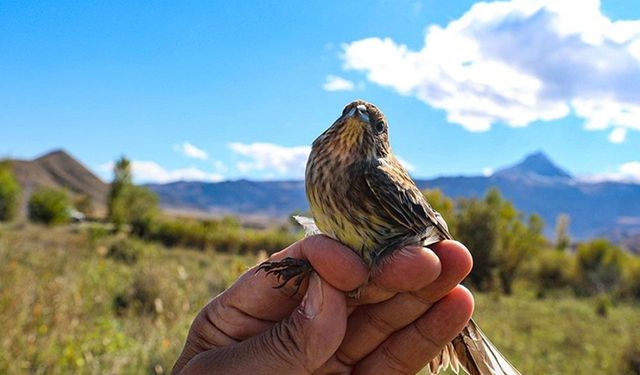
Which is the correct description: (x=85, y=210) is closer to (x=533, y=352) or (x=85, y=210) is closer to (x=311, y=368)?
(x=533, y=352)

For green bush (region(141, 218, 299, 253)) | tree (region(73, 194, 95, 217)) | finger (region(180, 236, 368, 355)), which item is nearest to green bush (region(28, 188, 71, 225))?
green bush (region(141, 218, 299, 253))

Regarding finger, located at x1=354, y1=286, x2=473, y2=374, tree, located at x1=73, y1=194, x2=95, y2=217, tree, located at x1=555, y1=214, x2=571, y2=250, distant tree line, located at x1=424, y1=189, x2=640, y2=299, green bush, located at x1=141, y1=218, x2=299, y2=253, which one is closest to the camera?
finger, located at x1=354, y1=286, x2=473, y2=374

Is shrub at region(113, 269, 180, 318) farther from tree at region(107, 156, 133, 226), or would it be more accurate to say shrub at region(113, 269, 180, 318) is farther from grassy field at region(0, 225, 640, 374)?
tree at region(107, 156, 133, 226)

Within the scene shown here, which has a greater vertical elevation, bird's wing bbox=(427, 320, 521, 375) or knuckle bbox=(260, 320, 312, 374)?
knuckle bbox=(260, 320, 312, 374)

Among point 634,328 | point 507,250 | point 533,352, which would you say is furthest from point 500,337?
point 507,250

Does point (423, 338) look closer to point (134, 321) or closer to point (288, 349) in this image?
point (288, 349)

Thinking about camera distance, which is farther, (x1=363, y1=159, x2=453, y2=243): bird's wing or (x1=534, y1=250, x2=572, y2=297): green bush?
(x1=534, y1=250, x2=572, y2=297): green bush

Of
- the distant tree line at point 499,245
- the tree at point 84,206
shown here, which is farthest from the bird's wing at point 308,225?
the tree at point 84,206
